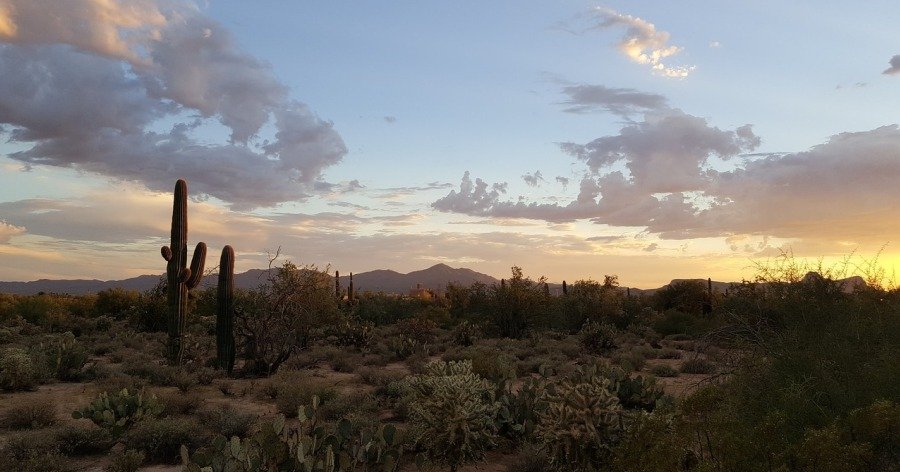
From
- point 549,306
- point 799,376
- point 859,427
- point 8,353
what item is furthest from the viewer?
point 549,306

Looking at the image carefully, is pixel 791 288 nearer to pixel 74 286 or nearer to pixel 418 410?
pixel 418 410

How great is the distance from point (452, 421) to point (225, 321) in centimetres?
1027

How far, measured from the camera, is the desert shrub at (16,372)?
13.7 meters

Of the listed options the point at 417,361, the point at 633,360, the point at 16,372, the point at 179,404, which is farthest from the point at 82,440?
the point at 633,360

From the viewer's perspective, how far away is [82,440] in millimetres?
9484

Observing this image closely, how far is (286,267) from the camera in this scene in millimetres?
18984

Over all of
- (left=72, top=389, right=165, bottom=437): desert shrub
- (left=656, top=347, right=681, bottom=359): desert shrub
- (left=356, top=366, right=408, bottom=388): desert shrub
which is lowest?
(left=656, top=347, right=681, bottom=359): desert shrub

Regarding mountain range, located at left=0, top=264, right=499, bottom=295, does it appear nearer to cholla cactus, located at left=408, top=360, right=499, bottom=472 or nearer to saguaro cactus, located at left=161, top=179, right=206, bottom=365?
saguaro cactus, located at left=161, top=179, right=206, bottom=365

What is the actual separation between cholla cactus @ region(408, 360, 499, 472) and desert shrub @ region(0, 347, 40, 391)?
10401mm

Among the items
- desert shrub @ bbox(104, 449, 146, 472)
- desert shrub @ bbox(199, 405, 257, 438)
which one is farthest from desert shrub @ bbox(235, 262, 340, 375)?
desert shrub @ bbox(104, 449, 146, 472)

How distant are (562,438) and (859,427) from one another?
9.49 ft

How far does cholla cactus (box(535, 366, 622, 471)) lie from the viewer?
709 centimetres

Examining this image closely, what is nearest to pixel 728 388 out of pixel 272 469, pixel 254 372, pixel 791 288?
pixel 791 288

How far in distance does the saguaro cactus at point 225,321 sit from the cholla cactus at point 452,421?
9.30m
